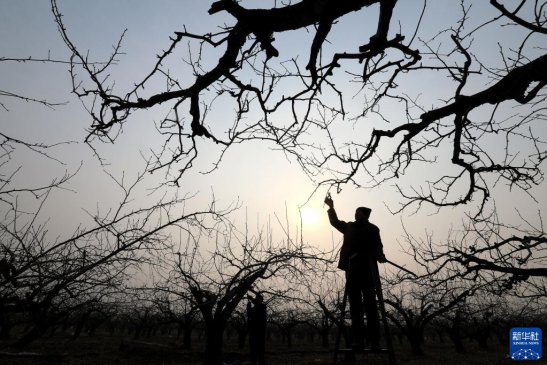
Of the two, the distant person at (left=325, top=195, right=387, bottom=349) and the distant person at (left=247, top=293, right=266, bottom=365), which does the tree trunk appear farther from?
the distant person at (left=325, top=195, right=387, bottom=349)

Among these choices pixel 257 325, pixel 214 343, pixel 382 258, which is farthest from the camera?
pixel 214 343

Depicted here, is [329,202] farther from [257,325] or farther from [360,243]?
[257,325]

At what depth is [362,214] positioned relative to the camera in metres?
4.98

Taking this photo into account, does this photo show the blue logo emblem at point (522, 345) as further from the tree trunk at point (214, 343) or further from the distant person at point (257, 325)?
the distant person at point (257, 325)

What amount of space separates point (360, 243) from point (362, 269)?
34cm

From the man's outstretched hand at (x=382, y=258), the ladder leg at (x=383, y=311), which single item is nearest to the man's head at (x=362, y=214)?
the man's outstretched hand at (x=382, y=258)

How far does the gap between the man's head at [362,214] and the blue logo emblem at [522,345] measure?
21.4 meters

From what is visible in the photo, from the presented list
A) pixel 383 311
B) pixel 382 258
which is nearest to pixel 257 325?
pixel 382 258

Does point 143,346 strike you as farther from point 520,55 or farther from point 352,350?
point 520,55

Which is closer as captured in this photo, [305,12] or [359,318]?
[305,12]

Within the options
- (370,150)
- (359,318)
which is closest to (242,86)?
(370,150)

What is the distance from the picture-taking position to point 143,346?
1967 cm

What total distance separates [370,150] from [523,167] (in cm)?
201

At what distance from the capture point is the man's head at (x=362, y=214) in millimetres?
4961
